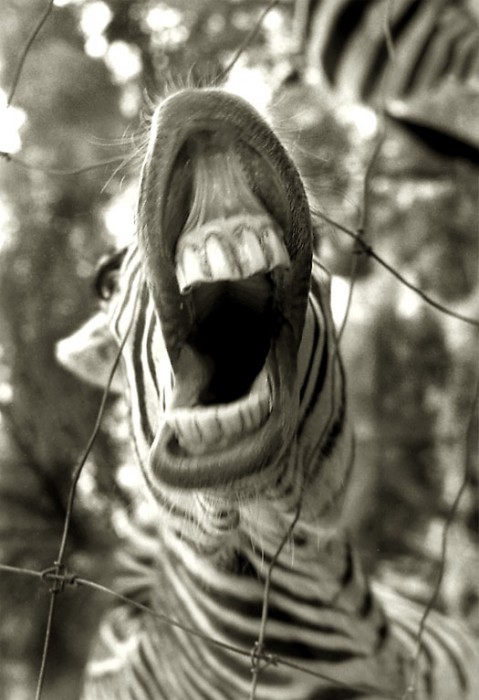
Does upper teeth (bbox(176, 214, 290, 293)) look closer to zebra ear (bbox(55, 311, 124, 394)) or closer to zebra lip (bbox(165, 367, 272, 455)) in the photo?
zebra lip (bbox(165, 367, 272, 455))

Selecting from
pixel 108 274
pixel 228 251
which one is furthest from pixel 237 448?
pixel 108 274

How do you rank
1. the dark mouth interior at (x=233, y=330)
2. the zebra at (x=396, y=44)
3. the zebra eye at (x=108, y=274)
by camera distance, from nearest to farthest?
the dark mouth interior at (x=233, y=330) → the zebra eye at (x=108, y=274) → the zebra at (x=396, y=44)

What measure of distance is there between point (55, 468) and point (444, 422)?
133 centimetres

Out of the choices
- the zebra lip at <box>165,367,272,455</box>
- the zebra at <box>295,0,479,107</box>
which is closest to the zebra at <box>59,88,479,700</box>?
the zebra lip at <box>165,367,272,455</box>

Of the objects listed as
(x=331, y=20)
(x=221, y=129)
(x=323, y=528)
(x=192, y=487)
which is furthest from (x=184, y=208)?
(x=331, y=20)

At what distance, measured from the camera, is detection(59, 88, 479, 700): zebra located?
595mm

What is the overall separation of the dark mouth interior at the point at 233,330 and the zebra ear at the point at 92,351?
0.97ft

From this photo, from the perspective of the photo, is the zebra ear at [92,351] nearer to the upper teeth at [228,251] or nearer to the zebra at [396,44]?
the upper teeth at [228,251]

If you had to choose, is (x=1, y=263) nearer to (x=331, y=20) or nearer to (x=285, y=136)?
(x=331, y=20)

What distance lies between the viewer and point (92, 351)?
3.28ft

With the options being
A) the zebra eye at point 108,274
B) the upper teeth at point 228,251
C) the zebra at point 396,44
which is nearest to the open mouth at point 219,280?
the upper teeth at point 228,251

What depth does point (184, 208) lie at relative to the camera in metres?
0.61

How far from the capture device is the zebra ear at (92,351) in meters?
1.00

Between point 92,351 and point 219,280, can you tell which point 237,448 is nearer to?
point 219,280
